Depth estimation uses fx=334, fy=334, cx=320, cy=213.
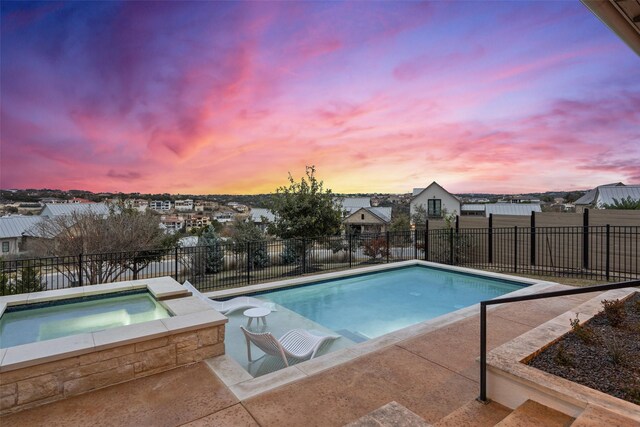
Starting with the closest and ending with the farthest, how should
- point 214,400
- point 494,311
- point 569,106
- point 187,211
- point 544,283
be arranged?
1. point 214,400
2. point 494,311
3. point 544,283
4. point 569,106
5. point 187,211

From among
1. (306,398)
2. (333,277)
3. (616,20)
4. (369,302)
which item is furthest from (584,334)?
(333,277)

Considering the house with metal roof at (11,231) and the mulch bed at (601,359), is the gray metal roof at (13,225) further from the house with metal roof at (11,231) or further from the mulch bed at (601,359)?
the mulch bed at (601,359)

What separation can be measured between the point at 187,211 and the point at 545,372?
3354 centimetres

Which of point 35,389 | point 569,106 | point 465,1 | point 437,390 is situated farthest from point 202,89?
point 569,106

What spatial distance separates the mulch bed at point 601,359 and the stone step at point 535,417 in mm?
379

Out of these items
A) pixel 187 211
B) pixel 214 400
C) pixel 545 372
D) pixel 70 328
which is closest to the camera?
pixel 545 372

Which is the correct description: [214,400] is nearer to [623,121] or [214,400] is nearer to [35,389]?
[35,389]

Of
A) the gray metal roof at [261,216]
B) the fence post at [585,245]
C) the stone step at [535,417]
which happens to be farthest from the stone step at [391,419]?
the gray metal roof at [261,216]

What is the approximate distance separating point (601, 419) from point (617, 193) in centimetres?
2466

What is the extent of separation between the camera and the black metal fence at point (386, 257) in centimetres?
952

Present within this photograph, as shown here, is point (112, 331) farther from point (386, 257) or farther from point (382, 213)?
point (382, 213)

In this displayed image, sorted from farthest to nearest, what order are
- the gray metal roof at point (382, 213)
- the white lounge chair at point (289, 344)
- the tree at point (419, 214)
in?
the gray metal roof at point (382, 213) < the tree at point (419, 214) < the white lounge chair at point (289, 344)

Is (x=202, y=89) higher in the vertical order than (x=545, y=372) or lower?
higher

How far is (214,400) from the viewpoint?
2902mm
